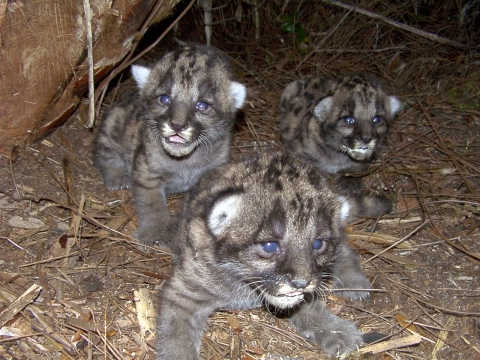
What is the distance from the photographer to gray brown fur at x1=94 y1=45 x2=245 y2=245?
211 inches

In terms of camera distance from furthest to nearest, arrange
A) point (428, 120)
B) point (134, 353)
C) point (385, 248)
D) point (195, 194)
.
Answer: point (428, 120)
point (385, 248)
point (195, 194)
point (134, 353)

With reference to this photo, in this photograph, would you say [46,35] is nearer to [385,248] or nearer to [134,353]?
[134,353]

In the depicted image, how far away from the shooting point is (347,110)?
21.6 feet

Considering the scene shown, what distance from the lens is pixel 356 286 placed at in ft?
16.5

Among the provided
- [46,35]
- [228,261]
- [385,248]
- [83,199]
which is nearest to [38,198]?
[83,199]

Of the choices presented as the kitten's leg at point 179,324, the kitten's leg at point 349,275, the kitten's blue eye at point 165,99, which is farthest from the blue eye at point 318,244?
the kitten's blue eye at point 165,99

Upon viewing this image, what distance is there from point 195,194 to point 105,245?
1.12m

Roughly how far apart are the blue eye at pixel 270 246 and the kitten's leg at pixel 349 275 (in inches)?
53.0

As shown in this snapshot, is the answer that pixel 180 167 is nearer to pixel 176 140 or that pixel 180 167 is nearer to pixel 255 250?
pixel 176 140

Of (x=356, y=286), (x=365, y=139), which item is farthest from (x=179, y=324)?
(x=365, y=139)

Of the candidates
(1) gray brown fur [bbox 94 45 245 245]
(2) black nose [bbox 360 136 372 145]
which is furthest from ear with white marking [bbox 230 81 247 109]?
(2) black nose [bbox 360 136 372 145]

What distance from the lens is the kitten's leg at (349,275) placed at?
5023 millimetres

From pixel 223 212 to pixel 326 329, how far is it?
154 cm

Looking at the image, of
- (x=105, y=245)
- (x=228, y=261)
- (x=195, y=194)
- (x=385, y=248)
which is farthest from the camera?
(x=385, y=248)
